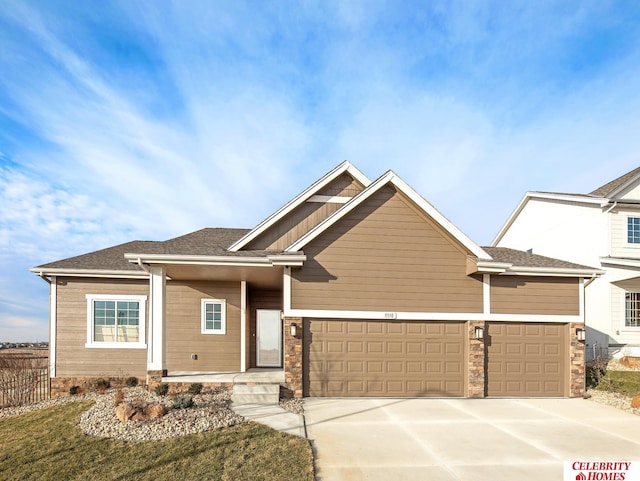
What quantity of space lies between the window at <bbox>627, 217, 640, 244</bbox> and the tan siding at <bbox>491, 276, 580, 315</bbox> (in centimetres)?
808

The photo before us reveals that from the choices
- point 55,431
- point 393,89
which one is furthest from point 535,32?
point 55,431

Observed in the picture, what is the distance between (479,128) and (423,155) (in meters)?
3.76

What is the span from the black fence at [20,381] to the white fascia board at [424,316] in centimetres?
776

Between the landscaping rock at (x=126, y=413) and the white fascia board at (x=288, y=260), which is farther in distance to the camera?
the white fascia board at (x=288, y=260)

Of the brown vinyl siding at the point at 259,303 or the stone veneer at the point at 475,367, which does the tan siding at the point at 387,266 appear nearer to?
the stone veneer at the point at 475,367

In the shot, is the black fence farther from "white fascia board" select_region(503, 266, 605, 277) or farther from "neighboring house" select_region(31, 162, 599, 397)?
"white fascia board" select_region(503, 266, 605, 277)

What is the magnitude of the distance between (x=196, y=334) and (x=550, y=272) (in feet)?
35.6

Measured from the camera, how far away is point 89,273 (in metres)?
12.9

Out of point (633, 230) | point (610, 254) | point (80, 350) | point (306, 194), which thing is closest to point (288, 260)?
point (306, 194)

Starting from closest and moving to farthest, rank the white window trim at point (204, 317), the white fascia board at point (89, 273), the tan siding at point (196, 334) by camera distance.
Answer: the white fascia board at point (89, 273)
the tan siding at point (196, 334)
the white window trim at point (204, 317)

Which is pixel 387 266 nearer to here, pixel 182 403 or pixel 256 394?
pixel 256 394

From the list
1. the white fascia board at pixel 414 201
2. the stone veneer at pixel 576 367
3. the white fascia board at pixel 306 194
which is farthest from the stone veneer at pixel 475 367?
the white fascia board at pixel 306 194

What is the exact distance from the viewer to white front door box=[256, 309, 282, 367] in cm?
1418

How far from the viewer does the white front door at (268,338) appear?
46.5 feet
